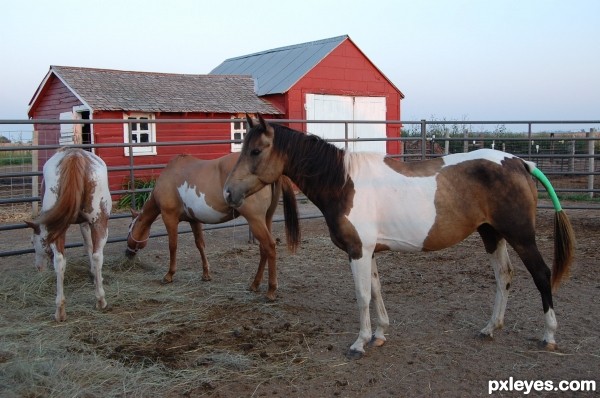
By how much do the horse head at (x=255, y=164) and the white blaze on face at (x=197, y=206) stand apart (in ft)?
5.14

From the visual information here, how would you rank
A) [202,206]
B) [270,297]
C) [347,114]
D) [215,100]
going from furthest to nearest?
[347,114]
[215,100]
[202,206]
[270,297]

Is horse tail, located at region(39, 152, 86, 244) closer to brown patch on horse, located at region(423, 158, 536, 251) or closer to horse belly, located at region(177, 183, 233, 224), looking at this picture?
horse belly, located at region(177, 183, 233, 224)

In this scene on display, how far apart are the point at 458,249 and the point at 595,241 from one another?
1.75 meters

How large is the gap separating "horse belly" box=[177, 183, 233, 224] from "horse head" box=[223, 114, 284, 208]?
61.6 inches

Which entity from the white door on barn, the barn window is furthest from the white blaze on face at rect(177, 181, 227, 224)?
the white door on barn

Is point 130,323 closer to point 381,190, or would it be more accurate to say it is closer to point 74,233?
point 381,190

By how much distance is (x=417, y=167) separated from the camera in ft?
12.2

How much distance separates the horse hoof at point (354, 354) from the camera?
11.6ft

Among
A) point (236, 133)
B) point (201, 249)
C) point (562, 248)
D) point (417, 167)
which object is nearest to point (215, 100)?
point (236, 133)

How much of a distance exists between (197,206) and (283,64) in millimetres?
11773

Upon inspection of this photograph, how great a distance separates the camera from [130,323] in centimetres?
425

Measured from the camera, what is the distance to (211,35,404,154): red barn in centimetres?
1490

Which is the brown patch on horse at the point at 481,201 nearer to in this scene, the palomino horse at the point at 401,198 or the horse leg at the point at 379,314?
the palomino horse at the point at 401,198

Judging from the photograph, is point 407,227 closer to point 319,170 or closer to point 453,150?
point 319,170
